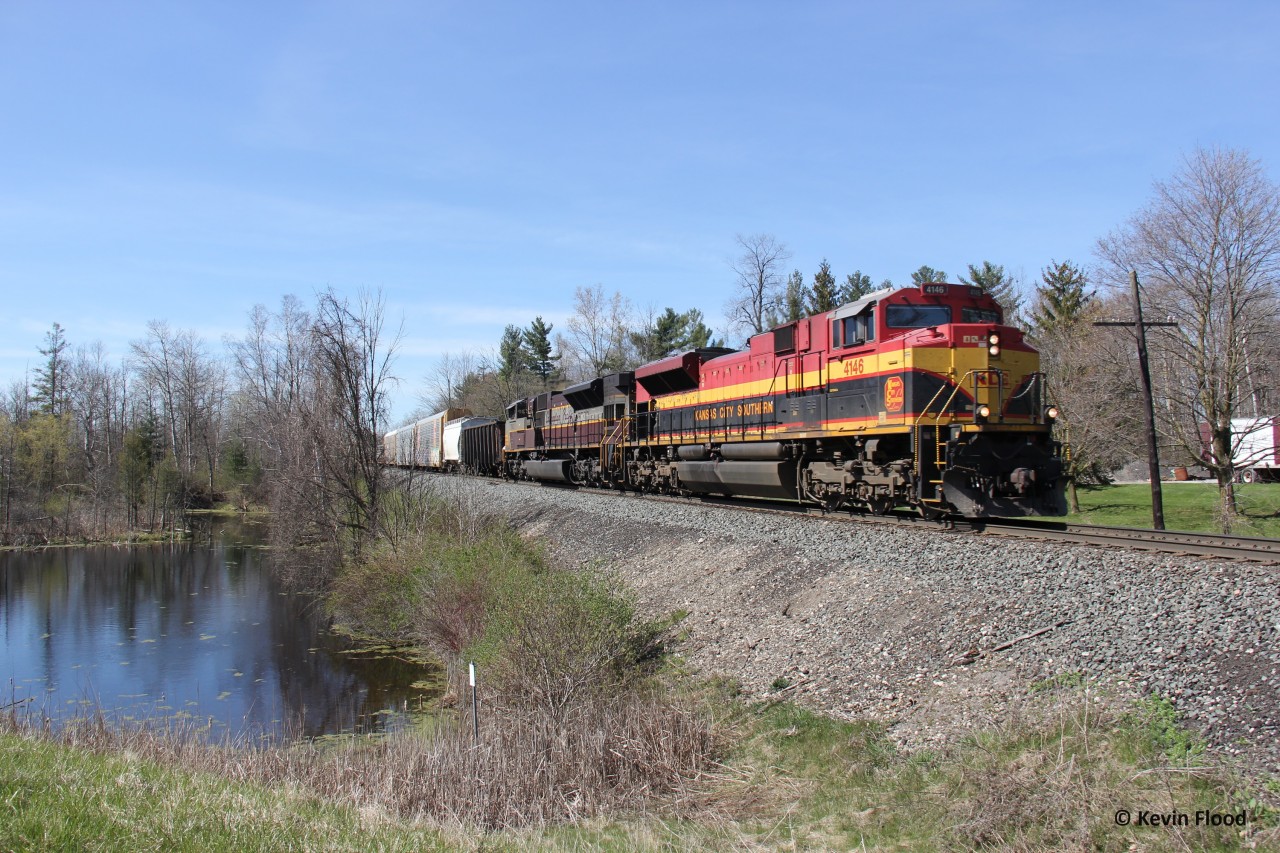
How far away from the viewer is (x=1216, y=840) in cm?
480

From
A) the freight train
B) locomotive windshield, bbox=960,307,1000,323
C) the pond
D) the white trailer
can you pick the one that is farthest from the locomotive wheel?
the white trailer

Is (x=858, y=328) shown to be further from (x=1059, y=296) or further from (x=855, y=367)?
(x=1059, y=296)

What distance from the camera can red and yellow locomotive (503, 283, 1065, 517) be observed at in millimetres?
12734

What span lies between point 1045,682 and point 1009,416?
666 centimetres

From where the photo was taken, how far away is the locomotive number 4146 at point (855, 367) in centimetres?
1453

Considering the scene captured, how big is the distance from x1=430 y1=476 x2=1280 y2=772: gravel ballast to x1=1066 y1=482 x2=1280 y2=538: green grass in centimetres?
1328

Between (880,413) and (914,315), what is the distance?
5.76ft

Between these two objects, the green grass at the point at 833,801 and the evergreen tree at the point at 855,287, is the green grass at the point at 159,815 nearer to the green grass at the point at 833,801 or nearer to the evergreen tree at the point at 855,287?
the green grass at the point at 833,801

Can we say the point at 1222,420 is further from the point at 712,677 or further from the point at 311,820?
the point at 311,820

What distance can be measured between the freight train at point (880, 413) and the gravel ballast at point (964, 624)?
1.17 m

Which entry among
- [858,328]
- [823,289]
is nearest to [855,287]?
[823,289]

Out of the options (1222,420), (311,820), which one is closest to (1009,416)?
(311,820)

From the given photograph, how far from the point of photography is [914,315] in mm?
14039

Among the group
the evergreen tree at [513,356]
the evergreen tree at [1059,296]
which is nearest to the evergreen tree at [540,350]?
the evergreen tree at [513,356]
